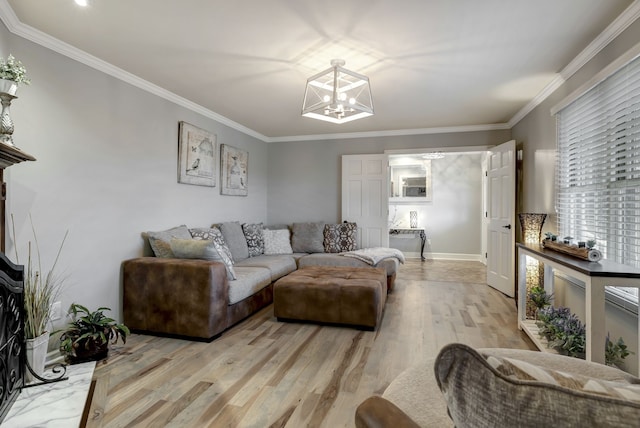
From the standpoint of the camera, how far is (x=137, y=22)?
223 cm

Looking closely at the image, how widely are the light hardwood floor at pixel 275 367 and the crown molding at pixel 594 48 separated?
2423mm

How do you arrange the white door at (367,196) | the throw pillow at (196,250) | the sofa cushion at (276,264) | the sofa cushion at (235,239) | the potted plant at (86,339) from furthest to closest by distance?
the white door at (367,196) → the sofa cushion at (235,239) → the sofa cushion at (276,264) → the throw pillow at (196,250) → the potted plant at (86,339)

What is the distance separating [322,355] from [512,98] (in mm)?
3589

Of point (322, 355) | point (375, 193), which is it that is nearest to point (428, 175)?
point (375, 193)

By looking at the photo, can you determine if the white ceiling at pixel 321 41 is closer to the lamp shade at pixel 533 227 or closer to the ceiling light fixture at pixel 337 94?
the ceiling light fixture at pixel 337 94

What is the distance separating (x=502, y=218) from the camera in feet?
14.7

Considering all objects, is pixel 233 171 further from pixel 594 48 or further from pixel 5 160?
pixel 594 48

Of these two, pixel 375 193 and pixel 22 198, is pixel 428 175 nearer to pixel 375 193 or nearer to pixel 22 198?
pixel 375 193

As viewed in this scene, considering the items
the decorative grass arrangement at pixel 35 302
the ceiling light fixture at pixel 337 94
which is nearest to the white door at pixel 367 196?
the ceiling light fixture at pixel 337 94

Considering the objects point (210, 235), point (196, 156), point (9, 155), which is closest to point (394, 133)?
point (196, 156)

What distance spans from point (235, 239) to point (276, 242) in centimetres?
79

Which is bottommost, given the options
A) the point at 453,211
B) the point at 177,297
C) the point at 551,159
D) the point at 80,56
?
the point at 177,297

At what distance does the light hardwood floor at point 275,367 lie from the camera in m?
1.78

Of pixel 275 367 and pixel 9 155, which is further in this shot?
pixel 275 367
